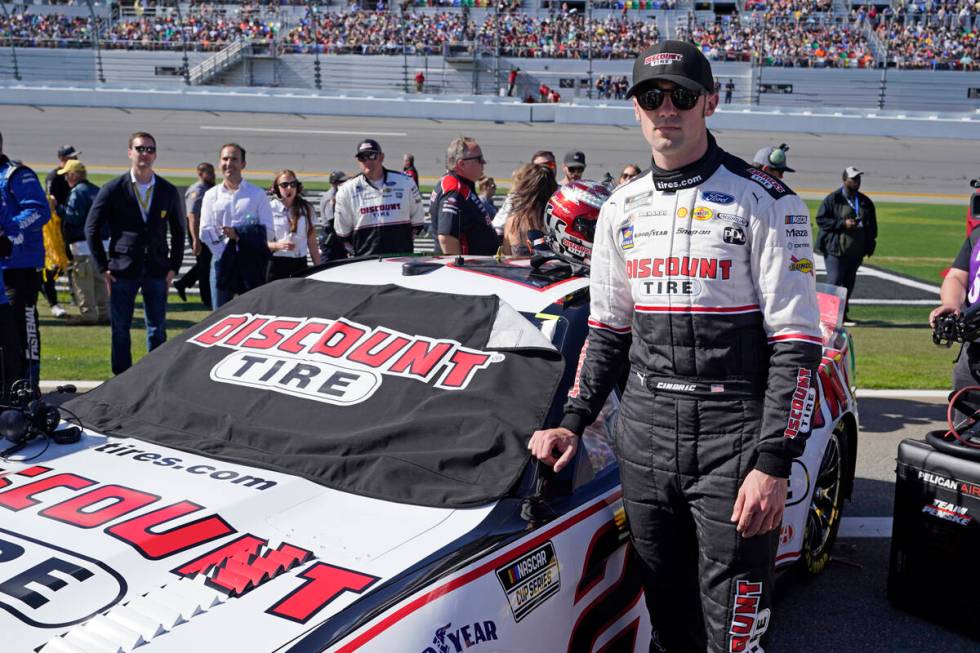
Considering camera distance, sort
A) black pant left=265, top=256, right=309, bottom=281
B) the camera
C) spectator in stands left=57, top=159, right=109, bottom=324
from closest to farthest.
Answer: the camera
black pant left=265, top=256, right=309, bottom=281
spectator in stands left=57, top=159, right=109, bottom=324

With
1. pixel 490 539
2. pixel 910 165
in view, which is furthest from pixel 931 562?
pixel 910 165

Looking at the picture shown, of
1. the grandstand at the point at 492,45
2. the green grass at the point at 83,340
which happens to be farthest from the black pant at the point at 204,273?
the grandstand at the point at 492,45

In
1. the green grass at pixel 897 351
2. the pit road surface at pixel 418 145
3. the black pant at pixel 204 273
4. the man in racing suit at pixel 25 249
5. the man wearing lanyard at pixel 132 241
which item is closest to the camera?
the man in racing suit at pixel 25 249

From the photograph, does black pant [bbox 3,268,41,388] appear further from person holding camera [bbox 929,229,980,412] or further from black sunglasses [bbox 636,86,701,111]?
person holding camera [bbox 929,229,980,412]

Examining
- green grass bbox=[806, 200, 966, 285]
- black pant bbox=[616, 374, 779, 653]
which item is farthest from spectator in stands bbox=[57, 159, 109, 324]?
green grass bbox=[806, 200, 966, 285]

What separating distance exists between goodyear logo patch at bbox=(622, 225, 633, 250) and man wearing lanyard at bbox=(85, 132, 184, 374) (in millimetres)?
5017

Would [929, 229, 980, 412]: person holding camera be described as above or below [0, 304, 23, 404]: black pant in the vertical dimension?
above

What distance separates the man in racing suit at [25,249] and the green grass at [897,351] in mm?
5786

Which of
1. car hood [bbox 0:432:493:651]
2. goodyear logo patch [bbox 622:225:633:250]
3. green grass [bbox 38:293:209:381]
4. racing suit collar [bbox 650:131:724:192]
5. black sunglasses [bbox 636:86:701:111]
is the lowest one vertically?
green grass [bbox 38:293:209:381]

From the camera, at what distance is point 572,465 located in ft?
8.59

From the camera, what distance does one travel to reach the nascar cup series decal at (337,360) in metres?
2.89

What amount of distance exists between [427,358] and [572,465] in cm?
62

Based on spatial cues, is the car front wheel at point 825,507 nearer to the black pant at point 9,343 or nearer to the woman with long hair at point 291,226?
the black pant at point 9,343

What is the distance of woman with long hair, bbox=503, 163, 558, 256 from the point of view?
526cm
